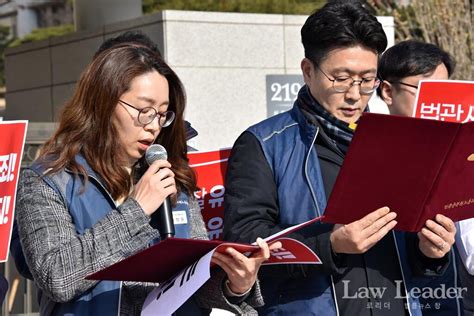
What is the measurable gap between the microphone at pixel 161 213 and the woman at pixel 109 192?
0.13ft

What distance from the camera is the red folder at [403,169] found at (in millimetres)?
3400

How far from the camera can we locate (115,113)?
11.7 feet

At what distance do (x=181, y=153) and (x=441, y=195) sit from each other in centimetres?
93

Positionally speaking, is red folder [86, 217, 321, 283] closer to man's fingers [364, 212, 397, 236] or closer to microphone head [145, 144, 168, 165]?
man's fingers [364, 212, 397, 236]

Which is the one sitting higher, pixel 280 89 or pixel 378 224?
pixel 378 224

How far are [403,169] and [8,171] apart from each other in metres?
1.43

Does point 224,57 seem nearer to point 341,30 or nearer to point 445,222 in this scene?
point 341,30

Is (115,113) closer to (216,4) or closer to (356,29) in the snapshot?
(356,29)

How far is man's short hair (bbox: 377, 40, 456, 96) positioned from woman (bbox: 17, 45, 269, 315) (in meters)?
1.47

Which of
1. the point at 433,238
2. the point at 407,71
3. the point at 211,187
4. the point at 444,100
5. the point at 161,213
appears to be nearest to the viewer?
the point at 161,213

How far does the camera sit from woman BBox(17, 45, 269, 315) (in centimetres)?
331

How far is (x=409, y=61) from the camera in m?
4.90

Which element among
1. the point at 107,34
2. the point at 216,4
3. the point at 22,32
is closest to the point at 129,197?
the point at 107,34

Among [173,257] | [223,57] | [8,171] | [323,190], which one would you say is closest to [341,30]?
[323,190]
